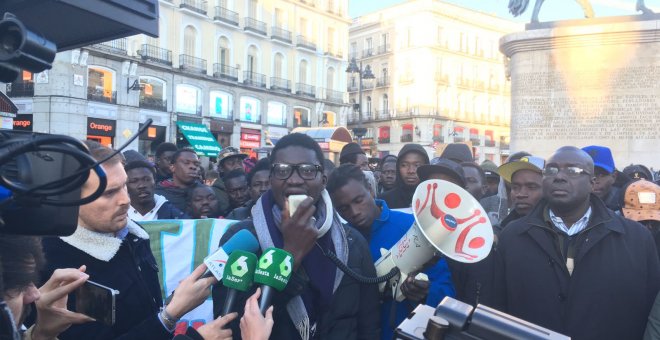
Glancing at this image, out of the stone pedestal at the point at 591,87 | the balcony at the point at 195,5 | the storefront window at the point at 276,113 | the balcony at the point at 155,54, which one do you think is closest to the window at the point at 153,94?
the balcony at the point at 155,54

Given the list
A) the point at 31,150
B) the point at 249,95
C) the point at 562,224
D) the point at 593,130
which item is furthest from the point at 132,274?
the point at 249,95

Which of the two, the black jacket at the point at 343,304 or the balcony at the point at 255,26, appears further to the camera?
the balcony at the point at 255,26

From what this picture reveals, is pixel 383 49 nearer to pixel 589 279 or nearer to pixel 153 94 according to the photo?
pixel 153 94

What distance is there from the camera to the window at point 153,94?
Result: 28.3 metres

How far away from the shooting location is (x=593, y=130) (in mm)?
11805

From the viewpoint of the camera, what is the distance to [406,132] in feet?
172

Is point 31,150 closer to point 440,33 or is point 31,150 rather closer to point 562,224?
point 562,224

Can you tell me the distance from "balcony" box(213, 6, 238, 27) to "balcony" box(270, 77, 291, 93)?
4.64 m

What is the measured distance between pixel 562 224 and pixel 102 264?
2.65 metres

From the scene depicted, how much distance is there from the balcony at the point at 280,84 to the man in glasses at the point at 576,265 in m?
33.5

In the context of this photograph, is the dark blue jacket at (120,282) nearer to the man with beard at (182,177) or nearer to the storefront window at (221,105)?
the man with beard at (182,177)

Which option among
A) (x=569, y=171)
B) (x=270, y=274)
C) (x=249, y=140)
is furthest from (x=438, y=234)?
(x=249, y=140)

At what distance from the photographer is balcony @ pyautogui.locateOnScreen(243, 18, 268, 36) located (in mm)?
33938

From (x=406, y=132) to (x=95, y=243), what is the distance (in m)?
50.9
